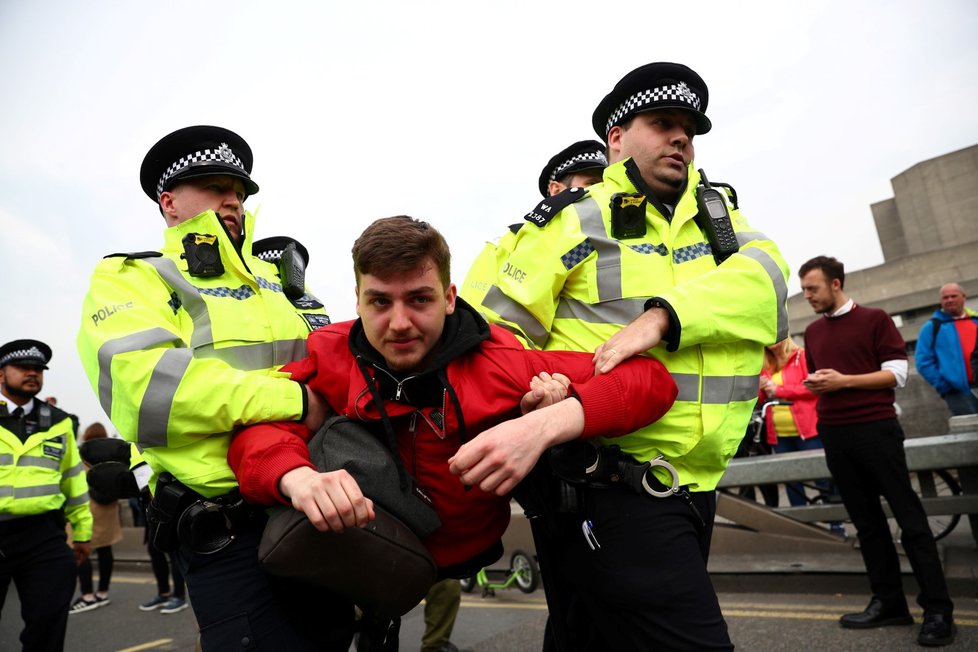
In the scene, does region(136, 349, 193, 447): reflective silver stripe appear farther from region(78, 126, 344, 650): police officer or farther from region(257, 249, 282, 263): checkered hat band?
region(257, 249, 282, 263): checkered hat band

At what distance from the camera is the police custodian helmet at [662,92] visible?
7.75 feet

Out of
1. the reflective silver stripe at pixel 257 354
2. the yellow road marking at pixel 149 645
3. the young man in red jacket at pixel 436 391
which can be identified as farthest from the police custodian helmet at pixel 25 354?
the young man in red jacket at pixel 436 391

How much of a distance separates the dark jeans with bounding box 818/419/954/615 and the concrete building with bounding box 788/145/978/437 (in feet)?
82.9

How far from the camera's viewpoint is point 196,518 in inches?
80.7

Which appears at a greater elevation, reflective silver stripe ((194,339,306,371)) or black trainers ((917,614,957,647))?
reflective silver stripe ((194,339,306,371))

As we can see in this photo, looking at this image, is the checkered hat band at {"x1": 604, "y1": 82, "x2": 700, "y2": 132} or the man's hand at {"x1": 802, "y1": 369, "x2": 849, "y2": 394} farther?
the man's hand at {"x1": 802, "y1": 369, "x2": 849, "y2": 394}

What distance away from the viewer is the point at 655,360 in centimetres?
203

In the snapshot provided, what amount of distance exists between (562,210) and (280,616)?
157 cm

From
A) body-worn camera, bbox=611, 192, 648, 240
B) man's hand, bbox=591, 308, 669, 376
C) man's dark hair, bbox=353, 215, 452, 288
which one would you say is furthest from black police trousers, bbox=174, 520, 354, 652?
body-worn camera, bbox=611, 192, 648, 240

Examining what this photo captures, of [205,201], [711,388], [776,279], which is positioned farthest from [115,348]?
[776,279]

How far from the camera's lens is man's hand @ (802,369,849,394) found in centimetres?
443

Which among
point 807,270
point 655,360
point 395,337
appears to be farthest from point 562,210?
point 807,270

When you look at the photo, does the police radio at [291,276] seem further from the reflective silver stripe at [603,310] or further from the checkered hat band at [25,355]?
the checkered hat band at [25,355]

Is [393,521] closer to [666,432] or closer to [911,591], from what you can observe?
[666,432]
